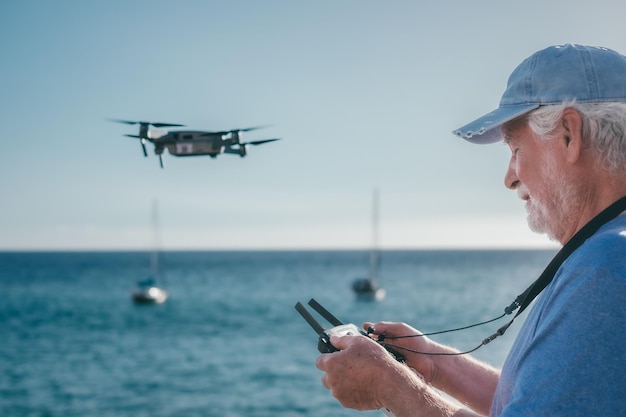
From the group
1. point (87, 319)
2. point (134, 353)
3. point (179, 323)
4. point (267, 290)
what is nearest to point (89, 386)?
point (134, 353)

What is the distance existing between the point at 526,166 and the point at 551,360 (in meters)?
0.63

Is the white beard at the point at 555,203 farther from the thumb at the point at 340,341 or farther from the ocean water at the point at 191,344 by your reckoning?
the ocean water at the point at 191,344

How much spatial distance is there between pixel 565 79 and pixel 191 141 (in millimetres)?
1230

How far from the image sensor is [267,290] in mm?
70750

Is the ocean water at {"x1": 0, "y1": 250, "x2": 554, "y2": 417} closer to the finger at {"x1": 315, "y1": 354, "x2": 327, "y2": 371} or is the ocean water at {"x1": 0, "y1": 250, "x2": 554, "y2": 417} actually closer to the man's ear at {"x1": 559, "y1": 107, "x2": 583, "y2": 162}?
the finger at {"x1": 315, "y1": 354, "x2": 327, "y2": 371}

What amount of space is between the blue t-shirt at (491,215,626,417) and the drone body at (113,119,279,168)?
1.19m

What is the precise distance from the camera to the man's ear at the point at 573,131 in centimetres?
165

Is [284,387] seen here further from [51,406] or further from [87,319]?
[87,319]

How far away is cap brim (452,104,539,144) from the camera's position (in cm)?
175

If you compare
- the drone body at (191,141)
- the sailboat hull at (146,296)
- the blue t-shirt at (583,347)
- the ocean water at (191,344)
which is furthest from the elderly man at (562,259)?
the sailboat hull at (146,296)

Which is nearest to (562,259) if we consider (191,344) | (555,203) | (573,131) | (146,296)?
(555,203)

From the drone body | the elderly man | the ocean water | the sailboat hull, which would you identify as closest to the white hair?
the elderly man

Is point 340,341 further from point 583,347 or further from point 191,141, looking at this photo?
point 191,141

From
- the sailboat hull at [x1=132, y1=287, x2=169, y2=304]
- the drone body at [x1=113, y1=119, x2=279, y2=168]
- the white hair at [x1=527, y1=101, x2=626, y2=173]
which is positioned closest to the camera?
the white hair at [x1=527, y1=101, x2=626, y2=173]
